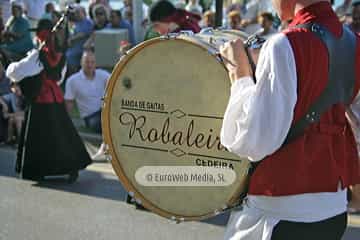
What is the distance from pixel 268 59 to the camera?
66.7 inches

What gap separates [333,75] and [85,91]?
5.67m

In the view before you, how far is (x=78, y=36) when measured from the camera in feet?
32.3

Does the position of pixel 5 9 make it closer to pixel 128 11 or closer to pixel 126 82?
pixel 128 11

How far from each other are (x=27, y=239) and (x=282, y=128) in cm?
284

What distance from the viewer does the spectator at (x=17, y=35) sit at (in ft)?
32.2

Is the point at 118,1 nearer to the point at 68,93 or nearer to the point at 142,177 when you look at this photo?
the point at 68,93

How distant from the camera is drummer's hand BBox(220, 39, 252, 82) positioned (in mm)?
1836

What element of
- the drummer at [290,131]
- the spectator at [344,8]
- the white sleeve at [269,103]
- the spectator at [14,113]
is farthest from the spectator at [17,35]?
the white sleeve at [269,103]

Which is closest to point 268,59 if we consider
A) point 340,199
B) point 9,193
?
point 340,199

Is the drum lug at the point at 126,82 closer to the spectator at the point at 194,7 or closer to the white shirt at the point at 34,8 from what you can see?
the spectator at the point at 194,7

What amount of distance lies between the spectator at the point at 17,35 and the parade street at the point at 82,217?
15.4 ft

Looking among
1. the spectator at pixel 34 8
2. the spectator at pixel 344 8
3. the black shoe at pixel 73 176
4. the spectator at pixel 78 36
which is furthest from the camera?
the spectator at pixel 34 8

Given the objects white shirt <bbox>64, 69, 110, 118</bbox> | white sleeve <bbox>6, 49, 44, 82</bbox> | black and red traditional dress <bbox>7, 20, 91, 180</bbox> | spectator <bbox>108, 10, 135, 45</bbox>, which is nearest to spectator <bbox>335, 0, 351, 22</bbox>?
white shirt <bbox>64, 69, 110, 118</bbox>

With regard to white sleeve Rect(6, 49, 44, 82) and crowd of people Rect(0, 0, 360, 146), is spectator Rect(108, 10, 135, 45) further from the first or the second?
white sleeve Rect(6, 49, 44, 82)
